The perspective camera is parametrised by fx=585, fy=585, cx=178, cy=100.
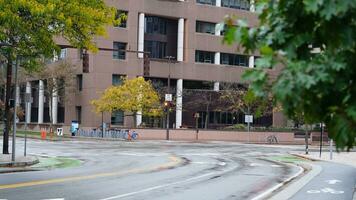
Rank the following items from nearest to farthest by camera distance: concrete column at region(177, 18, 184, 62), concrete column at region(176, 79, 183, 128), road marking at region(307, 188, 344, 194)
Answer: road marking at region(307, 188, 344, 194), concrete column at region(176, 79, 183, 128), concrete column at region(177, 18, 184, 62)

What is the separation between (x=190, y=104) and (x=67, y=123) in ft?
53.4

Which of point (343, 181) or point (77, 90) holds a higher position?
point (77, 90)

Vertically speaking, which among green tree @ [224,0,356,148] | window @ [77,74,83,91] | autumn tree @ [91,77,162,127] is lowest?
green tree @ [224,0,356,148]

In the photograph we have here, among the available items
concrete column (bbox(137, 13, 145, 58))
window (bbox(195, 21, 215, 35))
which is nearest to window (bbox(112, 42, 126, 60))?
concrete column (bbox(137, 13, 145, 58))

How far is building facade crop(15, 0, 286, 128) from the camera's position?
233ft

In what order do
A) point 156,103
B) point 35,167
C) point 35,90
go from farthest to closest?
point 35,90, point 156,103, point 35,167

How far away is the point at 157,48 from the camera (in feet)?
251

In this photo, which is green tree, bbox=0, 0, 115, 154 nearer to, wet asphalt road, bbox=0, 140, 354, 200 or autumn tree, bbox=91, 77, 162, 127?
wet asphalt road, bbox=0, 140, 354, 200

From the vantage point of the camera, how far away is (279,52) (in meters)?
4.01

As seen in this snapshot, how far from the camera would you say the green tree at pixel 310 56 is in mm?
3711

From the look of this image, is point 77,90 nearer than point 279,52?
No

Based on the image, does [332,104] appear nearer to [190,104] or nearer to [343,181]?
[343,181]

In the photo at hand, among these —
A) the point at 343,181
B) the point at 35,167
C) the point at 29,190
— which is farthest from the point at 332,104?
the point at 35,167

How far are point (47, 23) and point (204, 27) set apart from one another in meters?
60.6
